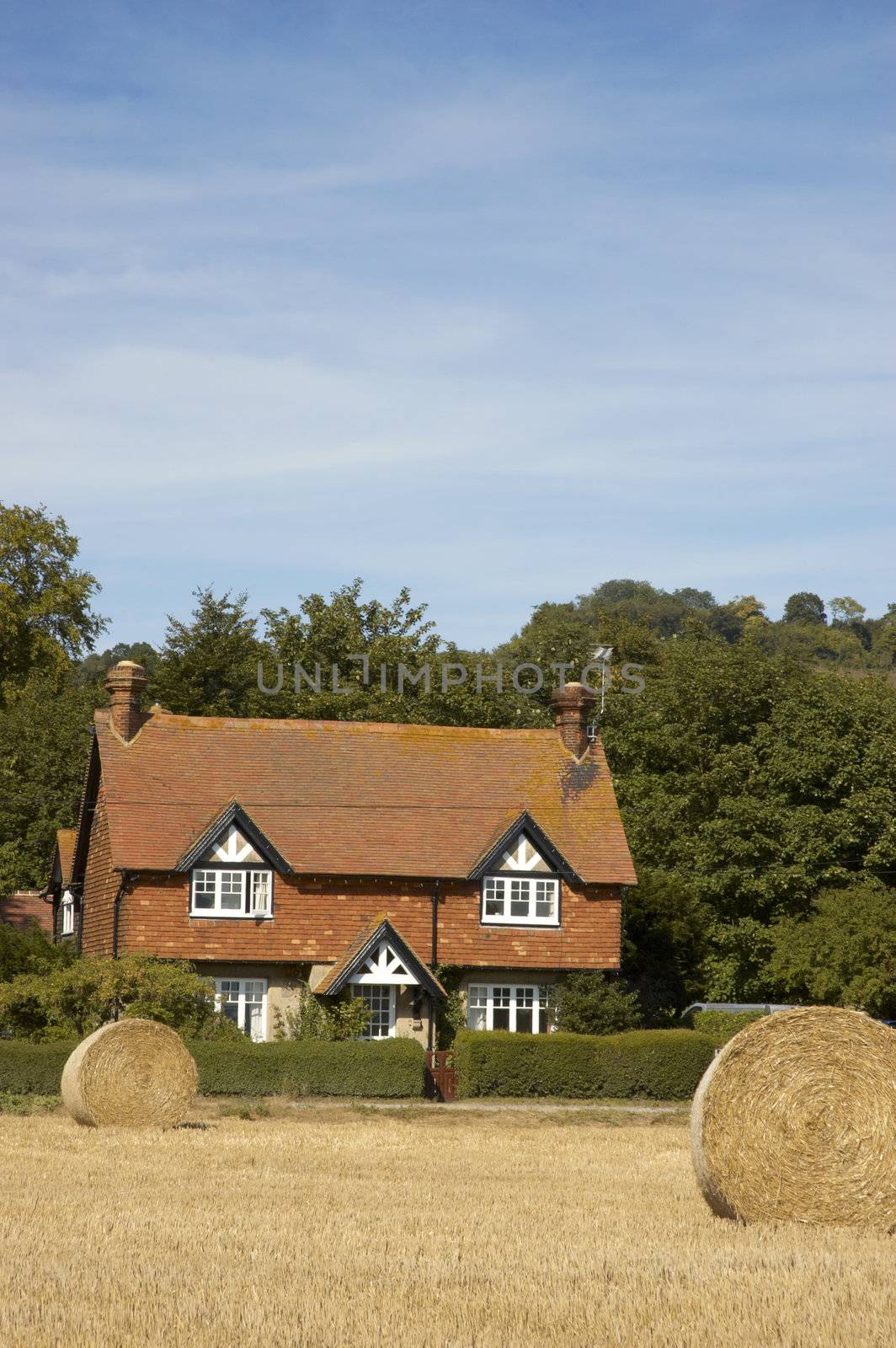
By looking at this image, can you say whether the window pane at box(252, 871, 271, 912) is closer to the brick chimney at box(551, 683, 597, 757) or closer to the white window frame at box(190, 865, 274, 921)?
the white window frame at box(190, 865, 274, 921)

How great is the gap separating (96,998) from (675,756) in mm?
26782

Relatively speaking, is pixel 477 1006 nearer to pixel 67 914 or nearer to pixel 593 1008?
pixel 593 1008

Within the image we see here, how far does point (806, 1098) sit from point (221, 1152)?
374 inches

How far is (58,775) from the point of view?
63.2 meters

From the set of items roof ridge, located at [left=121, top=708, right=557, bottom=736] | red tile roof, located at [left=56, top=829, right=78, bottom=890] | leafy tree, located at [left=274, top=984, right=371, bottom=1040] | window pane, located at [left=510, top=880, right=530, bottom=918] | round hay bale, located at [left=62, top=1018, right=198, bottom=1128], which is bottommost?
leafy tree, located at [left=274, top=984, right=371, bottom=1040]

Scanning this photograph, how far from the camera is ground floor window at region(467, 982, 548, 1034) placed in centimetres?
4381

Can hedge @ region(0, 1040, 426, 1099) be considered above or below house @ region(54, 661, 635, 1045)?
below

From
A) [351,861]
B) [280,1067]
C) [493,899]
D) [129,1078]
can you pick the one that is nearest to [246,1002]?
[351,861]

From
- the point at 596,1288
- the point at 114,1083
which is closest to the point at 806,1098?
the point at 596,1288

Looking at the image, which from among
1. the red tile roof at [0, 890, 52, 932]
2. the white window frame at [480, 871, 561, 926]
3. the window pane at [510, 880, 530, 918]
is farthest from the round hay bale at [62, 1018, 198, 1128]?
the red tile roof at [0, 890, 52, 932]

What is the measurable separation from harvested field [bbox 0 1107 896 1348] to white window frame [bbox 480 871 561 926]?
20098 mm

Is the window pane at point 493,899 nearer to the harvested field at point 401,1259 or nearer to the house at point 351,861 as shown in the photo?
the house at point 351,861

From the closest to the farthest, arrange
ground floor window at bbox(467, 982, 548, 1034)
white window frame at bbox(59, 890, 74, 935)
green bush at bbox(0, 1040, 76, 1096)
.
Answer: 1. green bush at bbox(0, 1040, 76, 1096)
2. ground floor window at bbox(467, 982, 548, 1034)
3. white window frame at bbox(59, 890, 74, 935)

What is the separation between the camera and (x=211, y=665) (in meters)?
68.9
